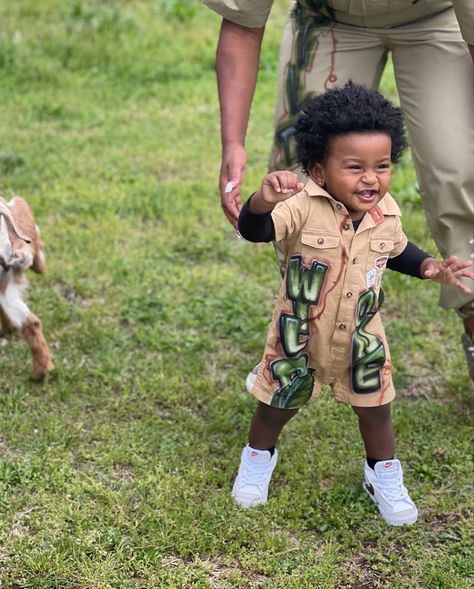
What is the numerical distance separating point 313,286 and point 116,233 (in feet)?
8.62

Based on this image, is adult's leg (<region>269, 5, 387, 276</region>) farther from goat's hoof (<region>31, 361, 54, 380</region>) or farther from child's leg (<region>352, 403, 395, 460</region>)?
goat's hoof (<region>31, 361, 54, 380</region>)

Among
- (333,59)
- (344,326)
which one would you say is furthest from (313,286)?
(333,59)

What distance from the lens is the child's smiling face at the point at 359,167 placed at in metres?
2.89

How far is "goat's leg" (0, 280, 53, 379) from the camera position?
3.93 m

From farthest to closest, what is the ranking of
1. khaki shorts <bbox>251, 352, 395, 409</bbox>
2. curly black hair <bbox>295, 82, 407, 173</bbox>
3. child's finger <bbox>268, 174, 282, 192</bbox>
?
khaki shorts <bbox>251, 352, 395, 409</bbox>, curly black hair <bbox>295, 82, 407, 173</bbox>, child's finger <bbox>268, 174, 282, 192</bbox>

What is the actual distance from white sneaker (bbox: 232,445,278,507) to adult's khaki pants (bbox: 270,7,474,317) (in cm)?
107

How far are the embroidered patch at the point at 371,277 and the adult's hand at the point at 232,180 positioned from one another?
520 mm

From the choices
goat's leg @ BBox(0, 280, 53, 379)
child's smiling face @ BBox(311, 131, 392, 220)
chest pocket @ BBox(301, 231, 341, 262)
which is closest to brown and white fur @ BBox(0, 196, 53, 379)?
goat's leg @ BBox(0, 280, 53, 379)

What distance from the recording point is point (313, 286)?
3.11 meters

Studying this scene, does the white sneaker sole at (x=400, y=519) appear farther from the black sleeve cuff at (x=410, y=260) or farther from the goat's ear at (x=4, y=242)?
the goat's ear at (x=4, y=242)

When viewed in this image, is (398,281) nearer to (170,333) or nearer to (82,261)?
(170,333)

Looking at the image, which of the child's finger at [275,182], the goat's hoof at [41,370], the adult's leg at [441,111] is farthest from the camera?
the goat's hoof at [41,370]

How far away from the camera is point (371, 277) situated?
123 inches

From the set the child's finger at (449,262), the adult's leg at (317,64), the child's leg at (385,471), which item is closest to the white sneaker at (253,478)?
the child's leg at (385,471)
